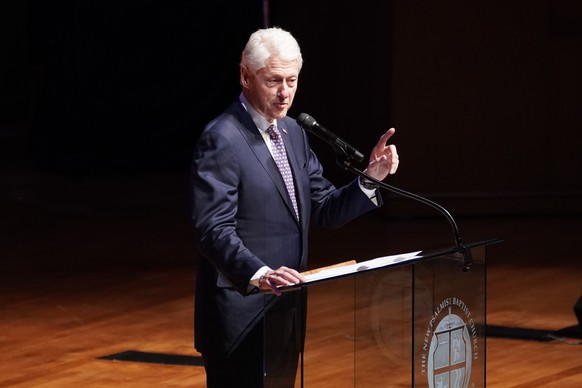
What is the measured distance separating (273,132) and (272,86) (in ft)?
0.50

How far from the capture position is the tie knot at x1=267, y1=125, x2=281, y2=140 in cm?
299

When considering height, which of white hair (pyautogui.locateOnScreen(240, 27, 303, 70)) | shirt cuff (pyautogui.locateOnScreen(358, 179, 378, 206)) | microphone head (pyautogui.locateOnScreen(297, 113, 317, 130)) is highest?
white hair (pyautogui.locateOnScreen(240, 27, 303, 70))

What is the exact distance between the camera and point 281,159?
299 cm

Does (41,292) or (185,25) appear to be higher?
(185,25)

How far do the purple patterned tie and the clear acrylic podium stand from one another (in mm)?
280

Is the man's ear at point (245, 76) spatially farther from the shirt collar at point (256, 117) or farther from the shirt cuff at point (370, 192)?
the shirt cuff at point (370, 192)

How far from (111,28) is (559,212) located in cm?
390

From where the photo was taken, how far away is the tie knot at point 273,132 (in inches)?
118

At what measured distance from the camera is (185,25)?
34.2 feet

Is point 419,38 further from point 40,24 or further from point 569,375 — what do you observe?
point 40,24

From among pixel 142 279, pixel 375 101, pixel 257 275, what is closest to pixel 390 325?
pixel 257 275

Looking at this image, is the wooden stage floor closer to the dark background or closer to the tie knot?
the dark background

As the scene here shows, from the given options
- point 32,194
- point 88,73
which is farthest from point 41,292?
point 88,73

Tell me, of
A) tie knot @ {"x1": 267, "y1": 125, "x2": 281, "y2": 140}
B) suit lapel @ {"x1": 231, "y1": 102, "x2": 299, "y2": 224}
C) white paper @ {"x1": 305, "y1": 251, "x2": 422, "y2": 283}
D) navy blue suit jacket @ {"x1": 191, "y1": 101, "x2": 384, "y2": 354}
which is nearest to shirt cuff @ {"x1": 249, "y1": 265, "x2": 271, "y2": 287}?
navy blue suit jacket @ {"x1": 191, "y1": 101, "x2": 384, "y2": 354}
